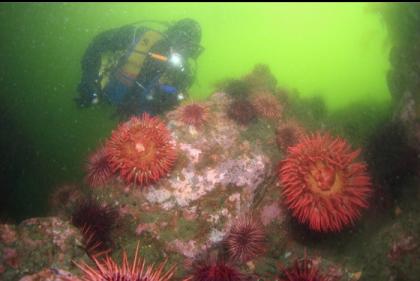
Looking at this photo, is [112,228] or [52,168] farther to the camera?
[52,168]

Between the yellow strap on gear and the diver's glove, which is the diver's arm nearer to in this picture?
the diver's glove

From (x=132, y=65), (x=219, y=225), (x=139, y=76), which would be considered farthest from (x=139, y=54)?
(x=219, y=225)

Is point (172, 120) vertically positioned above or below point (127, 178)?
above

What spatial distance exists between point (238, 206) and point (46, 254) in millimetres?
3030

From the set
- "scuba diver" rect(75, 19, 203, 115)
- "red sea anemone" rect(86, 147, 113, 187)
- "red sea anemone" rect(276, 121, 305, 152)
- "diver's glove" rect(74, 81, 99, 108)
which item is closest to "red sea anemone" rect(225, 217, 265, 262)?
"red sea anemone" rect(276, 121, 305, 152)

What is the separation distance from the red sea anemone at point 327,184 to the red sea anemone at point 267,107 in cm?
235

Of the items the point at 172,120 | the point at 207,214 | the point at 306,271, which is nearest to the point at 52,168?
the point at 172,120

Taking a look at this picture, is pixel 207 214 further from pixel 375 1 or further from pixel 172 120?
pixel 375 1

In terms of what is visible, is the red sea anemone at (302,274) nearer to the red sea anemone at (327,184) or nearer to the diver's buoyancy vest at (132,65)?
the red sea anemone at (327,184)

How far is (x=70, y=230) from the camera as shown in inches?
178

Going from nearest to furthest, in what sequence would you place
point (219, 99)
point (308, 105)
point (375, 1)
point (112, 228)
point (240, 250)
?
point (240, 250)
point (112, 228)
point (219, 99)
point (308, 105)
point (375, 1)

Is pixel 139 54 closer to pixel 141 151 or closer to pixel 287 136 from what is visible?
pixel 141 151

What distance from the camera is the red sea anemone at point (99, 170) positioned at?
19.3 ft

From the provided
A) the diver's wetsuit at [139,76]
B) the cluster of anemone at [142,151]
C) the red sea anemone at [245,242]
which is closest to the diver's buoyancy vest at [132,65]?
the diver's wetsuit at [139,76]
